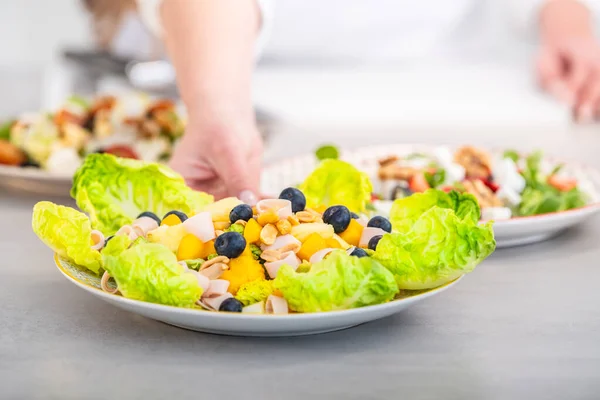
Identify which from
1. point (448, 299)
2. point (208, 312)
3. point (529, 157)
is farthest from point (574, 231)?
point (208, 312)

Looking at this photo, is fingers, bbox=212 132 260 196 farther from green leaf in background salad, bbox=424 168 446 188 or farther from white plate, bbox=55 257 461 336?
white plate, bbox=55 257 461 336

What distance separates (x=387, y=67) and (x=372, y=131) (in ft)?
3.82

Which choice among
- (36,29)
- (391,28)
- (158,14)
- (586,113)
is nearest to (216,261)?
(158,14)

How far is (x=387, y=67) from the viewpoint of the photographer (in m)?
3.64

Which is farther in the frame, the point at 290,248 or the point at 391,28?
the point at 391,28

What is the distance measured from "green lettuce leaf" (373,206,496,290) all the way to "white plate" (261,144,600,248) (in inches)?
13.4

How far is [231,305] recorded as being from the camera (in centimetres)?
86

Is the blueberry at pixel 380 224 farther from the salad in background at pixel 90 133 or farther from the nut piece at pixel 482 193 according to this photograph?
the salad in background at pixel 90 133

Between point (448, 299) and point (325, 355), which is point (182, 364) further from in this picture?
point (448, 299)

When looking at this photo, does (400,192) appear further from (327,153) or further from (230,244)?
(230,244)

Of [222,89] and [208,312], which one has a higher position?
[222,89]

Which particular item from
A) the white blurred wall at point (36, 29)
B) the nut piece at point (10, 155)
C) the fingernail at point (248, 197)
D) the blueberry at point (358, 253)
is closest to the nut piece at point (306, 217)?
the blueberry at point (358, 253)

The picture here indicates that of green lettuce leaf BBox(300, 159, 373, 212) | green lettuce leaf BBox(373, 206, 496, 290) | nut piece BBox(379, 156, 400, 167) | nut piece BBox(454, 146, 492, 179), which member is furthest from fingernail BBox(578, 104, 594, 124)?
green lettuce leaf BBox(373, 206, 496, 290)

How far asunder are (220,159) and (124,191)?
21 centimetres
